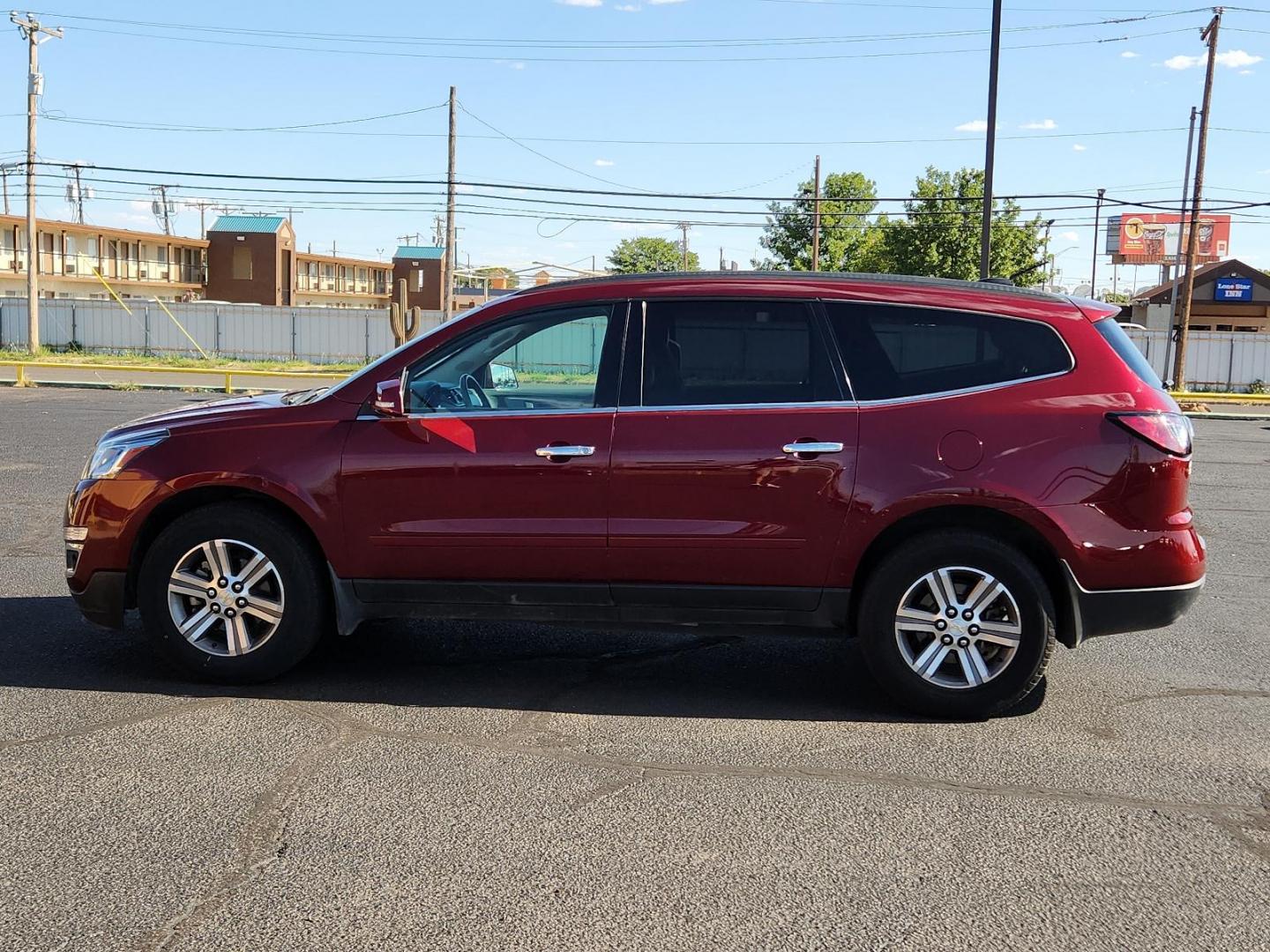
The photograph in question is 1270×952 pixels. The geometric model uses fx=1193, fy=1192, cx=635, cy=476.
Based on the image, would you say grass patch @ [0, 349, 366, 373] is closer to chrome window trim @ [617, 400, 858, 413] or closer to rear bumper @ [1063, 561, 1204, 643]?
chrome window trim @ [617, 400, 858, 413]

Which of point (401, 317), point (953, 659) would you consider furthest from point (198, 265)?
point (953, 659)

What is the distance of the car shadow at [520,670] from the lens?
5.19m

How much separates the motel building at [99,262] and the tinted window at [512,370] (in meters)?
58.5

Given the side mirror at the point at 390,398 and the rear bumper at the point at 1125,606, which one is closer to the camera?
the rear bumper at the point at 1125,606

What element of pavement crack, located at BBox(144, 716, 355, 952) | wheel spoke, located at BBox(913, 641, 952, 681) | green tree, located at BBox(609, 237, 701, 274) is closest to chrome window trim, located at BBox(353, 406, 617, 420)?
pavement crack, located at BBox(144, 716, 355, 952)

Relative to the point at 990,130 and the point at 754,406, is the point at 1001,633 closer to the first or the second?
the point at 754,406

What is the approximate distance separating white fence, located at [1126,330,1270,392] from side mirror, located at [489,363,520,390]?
3869 centimetres

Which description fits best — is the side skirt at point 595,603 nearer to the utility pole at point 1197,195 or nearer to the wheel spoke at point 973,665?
the wheel spoke at point 973,665

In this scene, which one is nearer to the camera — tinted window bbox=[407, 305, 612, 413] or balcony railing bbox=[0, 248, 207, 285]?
tinted window bbox=[407, 305, 612, 413]

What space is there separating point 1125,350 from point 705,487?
6.17ft

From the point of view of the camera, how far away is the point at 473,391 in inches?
208

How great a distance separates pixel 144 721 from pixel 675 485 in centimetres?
236

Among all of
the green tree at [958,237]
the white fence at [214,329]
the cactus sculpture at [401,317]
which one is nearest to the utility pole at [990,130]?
the cactus sculpture at [401,317]

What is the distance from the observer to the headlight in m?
5.29
